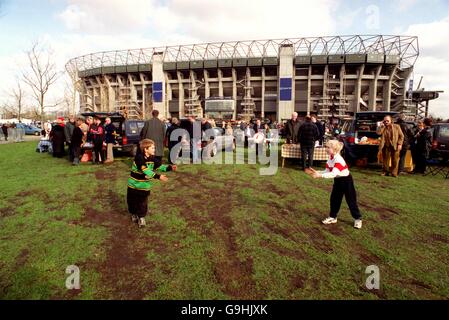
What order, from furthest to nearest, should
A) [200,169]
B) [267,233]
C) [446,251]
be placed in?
[200,169] → [267,233] → [446,251]

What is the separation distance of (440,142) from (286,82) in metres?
39.6

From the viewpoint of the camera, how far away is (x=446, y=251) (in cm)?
385

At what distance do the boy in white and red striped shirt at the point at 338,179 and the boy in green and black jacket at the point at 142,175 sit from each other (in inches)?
105

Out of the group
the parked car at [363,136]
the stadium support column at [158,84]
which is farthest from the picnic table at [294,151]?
the stadium support column at [158,84]

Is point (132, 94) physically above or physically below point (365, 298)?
above

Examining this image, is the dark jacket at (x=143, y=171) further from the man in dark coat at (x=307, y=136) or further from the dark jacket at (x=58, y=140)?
the dark jacket at (x=58, y=140)

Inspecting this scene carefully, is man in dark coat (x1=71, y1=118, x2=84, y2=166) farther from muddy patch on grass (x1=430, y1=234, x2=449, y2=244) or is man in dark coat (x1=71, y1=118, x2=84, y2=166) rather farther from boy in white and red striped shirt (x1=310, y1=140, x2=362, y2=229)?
muddy patch on grass (x1=430, y1=234, x2=449, y2=244)

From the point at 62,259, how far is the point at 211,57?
56408 millimetres

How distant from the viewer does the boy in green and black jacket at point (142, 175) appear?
4398 millimetres

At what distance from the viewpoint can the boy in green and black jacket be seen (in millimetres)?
4398

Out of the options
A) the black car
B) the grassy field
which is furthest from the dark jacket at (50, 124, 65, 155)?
the grassy field

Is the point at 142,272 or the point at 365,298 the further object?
the point at 142,272
